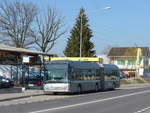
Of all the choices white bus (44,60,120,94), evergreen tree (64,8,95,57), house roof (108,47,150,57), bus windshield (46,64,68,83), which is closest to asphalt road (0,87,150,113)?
white bus (44,60,120,94)

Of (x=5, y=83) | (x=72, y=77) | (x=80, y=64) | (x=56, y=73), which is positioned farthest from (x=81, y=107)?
(x=5, y=83)

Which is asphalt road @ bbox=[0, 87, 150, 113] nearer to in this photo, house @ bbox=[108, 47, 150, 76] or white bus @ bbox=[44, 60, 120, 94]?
white bus @ bbox=[44, 60, 120, 94]

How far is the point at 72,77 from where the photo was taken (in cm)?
3531

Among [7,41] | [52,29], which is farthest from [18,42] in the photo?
[52,29]

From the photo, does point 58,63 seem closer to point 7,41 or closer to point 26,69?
point 26,69

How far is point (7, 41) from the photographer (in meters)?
75.9

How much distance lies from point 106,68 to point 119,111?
25102mm

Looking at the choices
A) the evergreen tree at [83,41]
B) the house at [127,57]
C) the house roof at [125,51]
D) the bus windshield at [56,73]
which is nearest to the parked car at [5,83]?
the bus windshield at [56,73]

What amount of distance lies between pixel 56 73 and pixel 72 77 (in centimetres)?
129

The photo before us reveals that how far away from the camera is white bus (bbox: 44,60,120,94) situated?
113 feet

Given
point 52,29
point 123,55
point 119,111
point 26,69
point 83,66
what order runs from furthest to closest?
point 123,55 → point 52,29 → point 26,69 → point 83,66 → point 119,111

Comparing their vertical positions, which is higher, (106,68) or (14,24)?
(14,24)

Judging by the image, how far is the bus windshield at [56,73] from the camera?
3466 centimetres

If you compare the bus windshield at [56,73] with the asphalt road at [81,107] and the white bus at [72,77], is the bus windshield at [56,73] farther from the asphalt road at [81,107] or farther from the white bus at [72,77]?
the asphalt road at [81,107]
